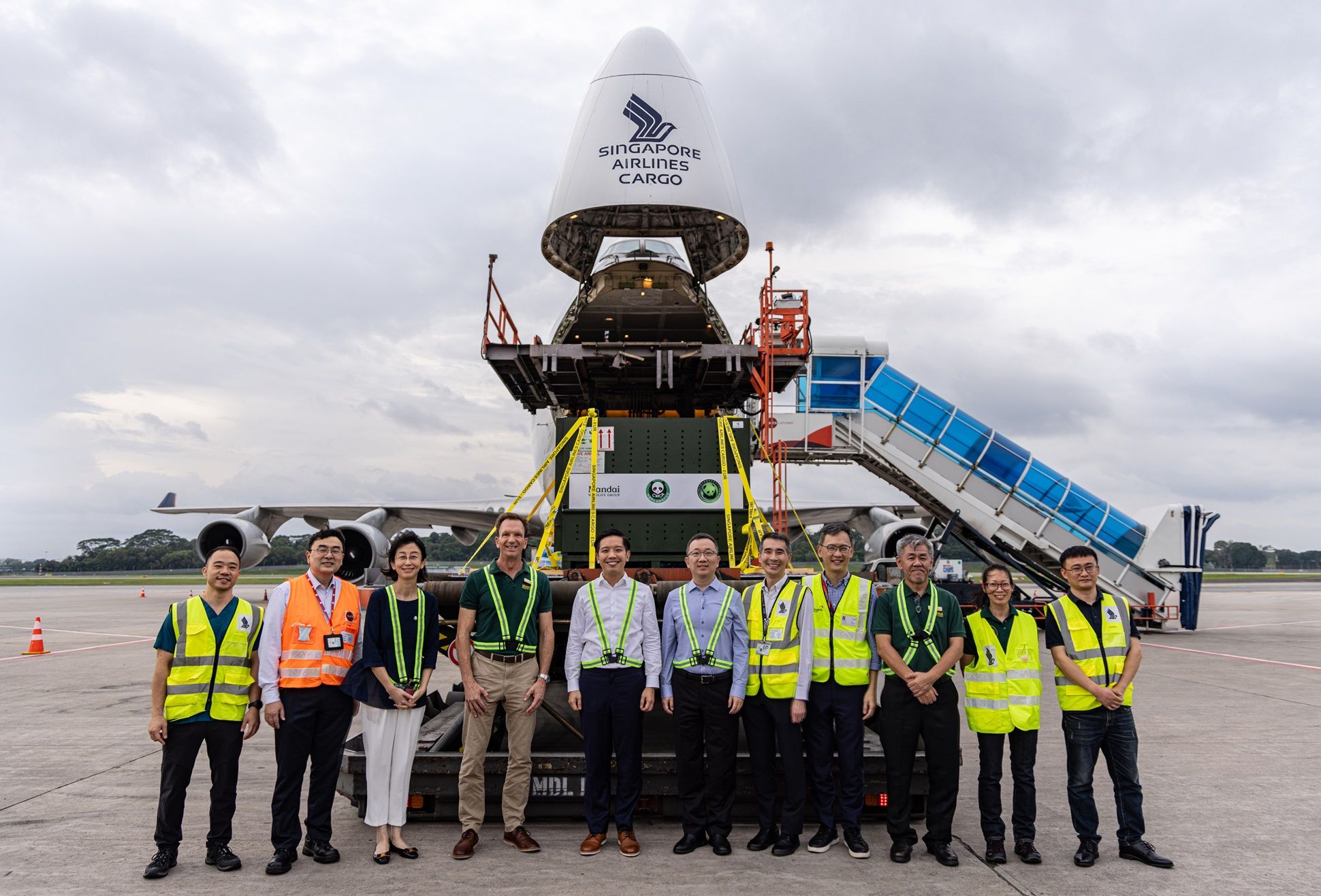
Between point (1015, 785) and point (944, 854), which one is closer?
point (944, 854)

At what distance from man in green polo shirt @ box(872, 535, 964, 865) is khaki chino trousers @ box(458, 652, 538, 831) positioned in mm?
2112

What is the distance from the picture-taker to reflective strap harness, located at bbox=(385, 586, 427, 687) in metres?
4.48

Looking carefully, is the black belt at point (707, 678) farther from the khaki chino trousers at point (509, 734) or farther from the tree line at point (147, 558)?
the tree line at point (147, 558)

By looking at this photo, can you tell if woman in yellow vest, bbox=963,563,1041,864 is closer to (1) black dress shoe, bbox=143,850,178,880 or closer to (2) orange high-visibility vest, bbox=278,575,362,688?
(2) orange high-visibility vest, bbox=278,575,362,688

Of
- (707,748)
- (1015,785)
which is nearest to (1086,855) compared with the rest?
(1015,785)

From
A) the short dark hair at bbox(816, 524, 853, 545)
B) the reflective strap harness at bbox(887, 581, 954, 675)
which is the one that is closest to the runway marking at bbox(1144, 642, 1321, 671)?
the reflective strap harness at bbox(887, 581, 954, 675)

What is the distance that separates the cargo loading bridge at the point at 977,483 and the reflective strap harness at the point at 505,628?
36.8 feet

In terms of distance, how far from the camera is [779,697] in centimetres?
449

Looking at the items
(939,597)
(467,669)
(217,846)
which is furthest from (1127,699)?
(217,846)

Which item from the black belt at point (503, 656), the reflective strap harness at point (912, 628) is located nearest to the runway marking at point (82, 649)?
the black belt at point (503, 656)

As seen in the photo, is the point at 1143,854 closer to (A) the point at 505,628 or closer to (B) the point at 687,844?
(B) the point at 687,844

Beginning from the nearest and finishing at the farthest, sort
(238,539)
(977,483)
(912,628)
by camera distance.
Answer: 1. (912,628)
2. (977,483)
3. (238,539)

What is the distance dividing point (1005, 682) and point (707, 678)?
68.6 inches

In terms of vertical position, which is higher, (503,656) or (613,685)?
(503,656)
